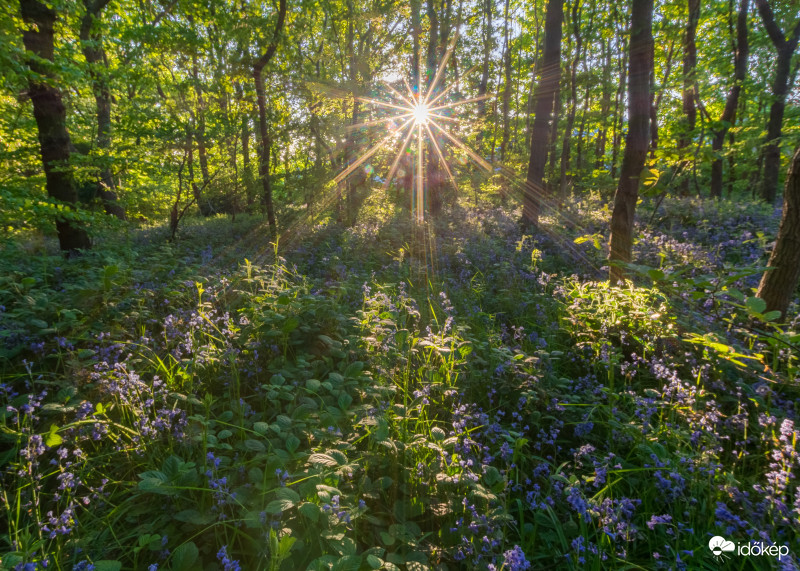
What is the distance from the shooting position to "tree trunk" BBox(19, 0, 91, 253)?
6.85m

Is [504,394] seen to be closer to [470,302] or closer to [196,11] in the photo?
[470,302]

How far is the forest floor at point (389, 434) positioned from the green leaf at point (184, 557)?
0.07 feet

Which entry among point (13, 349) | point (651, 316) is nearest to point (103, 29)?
point (13, 349)

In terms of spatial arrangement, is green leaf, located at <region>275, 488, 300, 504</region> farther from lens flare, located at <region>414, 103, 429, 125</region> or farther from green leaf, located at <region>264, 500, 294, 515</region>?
lens flare, located at <region>414, 103, 429, 125</region>

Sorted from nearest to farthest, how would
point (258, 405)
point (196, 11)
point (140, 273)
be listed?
1. point (258, 405)
2. point (140, 273)
3. point (196, 11)

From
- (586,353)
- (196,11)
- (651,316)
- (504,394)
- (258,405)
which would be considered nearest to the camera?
(258,405)

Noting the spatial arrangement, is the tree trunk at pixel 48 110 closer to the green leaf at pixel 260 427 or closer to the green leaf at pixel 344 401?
the green leaf at pixel 260 427

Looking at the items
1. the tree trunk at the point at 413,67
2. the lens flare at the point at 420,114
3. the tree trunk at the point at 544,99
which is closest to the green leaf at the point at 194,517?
the tree trunk at the point at 544,99

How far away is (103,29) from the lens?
9.98 m

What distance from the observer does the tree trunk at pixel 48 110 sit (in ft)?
22.5

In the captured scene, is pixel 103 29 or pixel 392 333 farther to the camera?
pixel 103 29

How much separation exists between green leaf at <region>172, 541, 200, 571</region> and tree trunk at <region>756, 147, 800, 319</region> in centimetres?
525

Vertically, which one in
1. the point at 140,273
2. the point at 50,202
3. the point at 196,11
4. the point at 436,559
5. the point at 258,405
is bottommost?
the point at 436,559

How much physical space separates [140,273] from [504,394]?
520 cm
